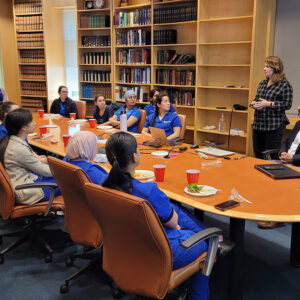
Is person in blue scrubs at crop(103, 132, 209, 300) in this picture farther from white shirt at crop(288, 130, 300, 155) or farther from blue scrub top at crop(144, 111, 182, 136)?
blue scrub top at crop(144, 111, 182, 136)

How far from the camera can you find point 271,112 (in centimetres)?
450

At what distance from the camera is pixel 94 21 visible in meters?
7.05

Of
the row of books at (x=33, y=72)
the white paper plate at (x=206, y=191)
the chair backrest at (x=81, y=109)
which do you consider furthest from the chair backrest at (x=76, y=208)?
the row of books at (x=33, y=72)

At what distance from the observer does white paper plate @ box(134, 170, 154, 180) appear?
8.34 ft

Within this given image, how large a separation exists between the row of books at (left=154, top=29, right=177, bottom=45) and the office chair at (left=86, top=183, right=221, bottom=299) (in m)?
4.77

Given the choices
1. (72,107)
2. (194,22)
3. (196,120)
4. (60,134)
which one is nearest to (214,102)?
(196,120)

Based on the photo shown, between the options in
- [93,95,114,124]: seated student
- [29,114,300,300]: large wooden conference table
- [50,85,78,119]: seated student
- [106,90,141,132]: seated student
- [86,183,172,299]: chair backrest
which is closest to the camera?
[86,183,172,299]: chair backrest

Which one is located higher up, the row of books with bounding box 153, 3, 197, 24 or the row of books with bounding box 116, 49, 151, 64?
the row of books with bounding box 153, 3, 197, 24

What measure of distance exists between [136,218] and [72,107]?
16.3 feet

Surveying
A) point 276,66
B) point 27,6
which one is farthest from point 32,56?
point 276,66

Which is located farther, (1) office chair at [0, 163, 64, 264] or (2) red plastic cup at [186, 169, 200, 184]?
(1) office chair at [0, 163, 64, 264]

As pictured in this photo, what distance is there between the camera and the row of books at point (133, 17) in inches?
248

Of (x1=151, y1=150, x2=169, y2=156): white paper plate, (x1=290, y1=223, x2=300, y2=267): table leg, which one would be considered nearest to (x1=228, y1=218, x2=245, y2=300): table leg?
(x1=290, y1=223, x2=300, y2=267): table leg

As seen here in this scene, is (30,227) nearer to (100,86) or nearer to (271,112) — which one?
(271,112)
